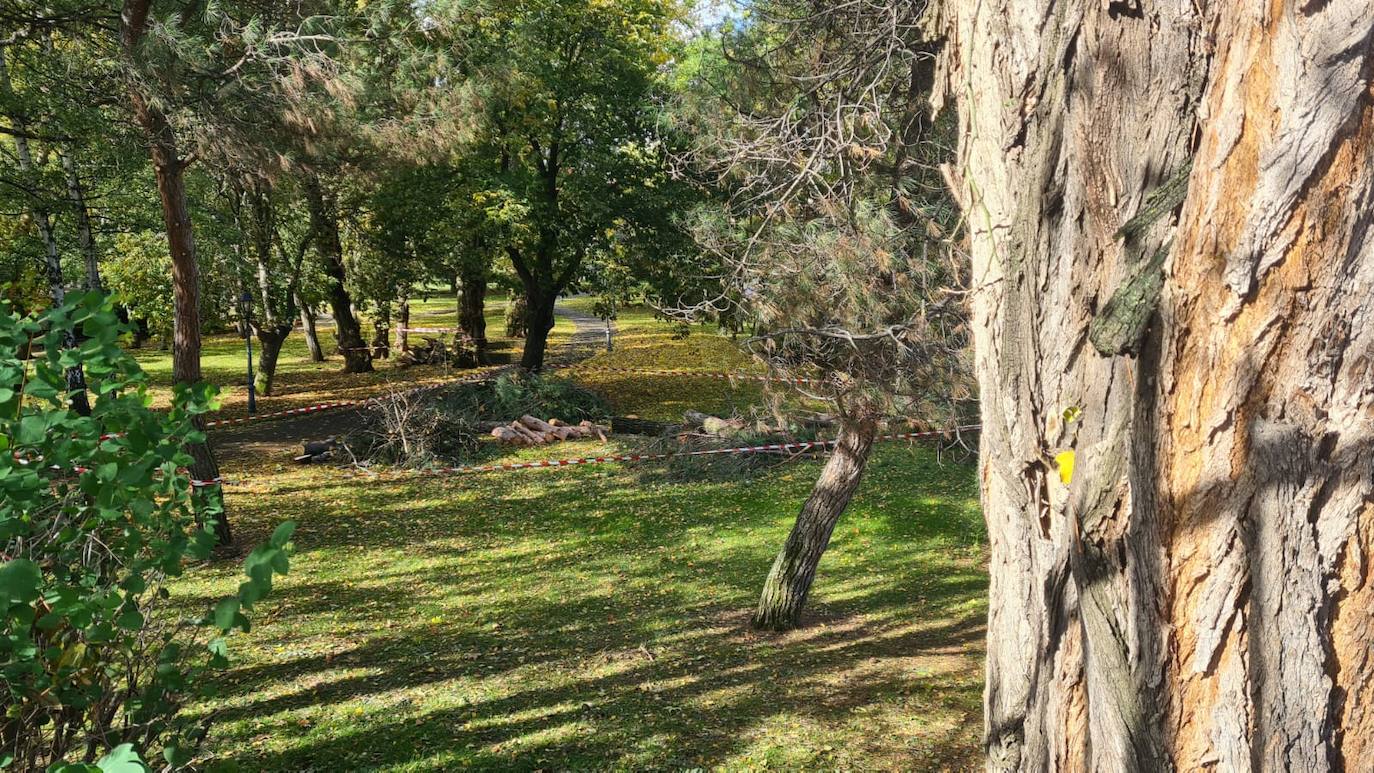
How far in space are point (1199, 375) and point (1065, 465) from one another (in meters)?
0.66

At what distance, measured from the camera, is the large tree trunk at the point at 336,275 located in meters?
17.9

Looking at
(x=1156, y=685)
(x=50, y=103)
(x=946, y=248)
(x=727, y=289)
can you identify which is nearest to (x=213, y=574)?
(x=50, y=103)

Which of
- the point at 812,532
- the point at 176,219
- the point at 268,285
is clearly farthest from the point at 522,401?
the point at 812,532

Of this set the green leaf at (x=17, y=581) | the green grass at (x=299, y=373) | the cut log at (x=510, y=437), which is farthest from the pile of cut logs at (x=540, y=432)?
the green leaf at (x=17, y=581)

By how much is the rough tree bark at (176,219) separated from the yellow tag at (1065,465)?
8.02m

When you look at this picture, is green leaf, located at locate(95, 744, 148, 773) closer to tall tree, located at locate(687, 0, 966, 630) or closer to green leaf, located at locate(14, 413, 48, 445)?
green leaf, located at locate(14, 413, 48, 445)

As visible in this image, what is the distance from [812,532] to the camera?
746cm

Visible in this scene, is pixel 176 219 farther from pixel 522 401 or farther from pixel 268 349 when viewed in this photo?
pixel 268 349

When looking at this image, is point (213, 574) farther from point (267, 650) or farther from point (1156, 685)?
point (1156, 685)

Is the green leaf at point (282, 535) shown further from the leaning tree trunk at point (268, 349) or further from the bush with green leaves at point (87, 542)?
the leaning tree trunk at point (268, 349)

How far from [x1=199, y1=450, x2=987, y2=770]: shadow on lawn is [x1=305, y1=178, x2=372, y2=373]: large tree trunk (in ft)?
25.6

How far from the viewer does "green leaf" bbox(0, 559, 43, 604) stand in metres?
1.57

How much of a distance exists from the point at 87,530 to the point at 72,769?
111cm

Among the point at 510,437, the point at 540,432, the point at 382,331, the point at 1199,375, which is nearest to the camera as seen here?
the point at 1199,375
